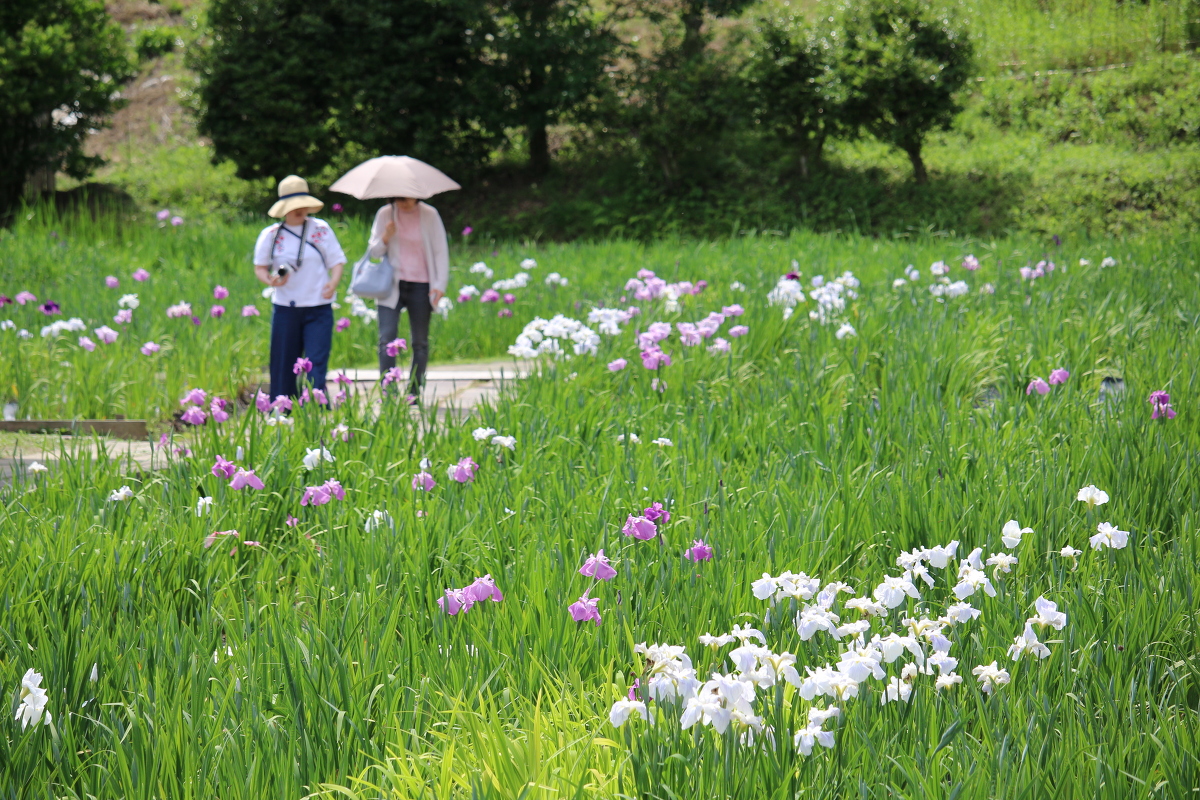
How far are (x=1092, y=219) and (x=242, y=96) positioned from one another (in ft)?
38.5

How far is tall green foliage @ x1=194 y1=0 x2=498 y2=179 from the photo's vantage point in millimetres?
15008

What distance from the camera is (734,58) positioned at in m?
14.9

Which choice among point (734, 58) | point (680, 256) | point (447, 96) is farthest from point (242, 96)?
point (680, 256)

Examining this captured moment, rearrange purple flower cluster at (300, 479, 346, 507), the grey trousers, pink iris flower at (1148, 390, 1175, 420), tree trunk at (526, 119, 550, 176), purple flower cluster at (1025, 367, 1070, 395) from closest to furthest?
1. purple flower cluster at (300, 479, 346, 507)
2. pink iris flower at (1148, 390, 1175, 420)
3. purple flower cluster at (1025, 367, 1070, 395)
4. the grey trousers
5. tree trunk at (526, 119, 550, 176)

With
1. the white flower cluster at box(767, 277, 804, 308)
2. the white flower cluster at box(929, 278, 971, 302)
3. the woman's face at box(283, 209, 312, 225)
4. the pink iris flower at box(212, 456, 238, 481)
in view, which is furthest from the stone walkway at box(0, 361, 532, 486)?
the white flower cluster at box(929, 278, 971, 302)

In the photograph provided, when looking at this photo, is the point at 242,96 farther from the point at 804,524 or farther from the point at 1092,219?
the point at 804,524

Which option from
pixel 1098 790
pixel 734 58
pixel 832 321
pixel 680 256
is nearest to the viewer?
pixel 1098 790

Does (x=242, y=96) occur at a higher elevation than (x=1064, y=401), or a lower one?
higher

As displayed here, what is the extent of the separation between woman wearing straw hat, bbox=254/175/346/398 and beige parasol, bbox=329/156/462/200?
0.24 m

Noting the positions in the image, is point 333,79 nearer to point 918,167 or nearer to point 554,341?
point 918,167

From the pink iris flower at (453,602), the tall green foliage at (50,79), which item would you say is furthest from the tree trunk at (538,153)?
the pink iris flower at (453,602)

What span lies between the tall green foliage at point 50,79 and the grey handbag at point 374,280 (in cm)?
883

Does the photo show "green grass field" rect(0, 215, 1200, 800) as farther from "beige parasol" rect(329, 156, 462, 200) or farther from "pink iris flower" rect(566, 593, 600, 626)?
"beige parasol" rect(329, 156, 462, 200)

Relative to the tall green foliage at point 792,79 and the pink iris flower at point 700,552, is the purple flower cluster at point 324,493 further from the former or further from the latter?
the tall green foliage at point 792,79
